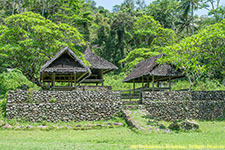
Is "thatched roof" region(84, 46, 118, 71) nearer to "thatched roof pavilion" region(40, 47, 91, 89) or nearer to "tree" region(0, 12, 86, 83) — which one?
"tree" region(0, 12, 86, 83)

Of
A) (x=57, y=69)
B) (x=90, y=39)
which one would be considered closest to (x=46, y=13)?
(x=90, y=39)

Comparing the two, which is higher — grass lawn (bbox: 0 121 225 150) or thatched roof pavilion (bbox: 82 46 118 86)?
thatched roof pavilion (bbox: 82 46 118 86)

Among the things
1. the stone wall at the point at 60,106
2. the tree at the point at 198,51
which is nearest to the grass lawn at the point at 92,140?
the stone wall at the point at 60,106

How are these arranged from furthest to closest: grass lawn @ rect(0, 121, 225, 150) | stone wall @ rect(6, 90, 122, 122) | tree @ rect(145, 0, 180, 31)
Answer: tree @ rect(145, 0, 180, 31) < stone wall @ rect(6, 90, 122, 122) < grass lawn @ rect(0, 121, 225, 150)

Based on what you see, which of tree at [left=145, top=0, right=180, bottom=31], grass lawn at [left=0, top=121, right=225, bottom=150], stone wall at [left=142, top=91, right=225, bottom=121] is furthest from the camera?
tree at [left=145, top=0, right=180, bottom=31]

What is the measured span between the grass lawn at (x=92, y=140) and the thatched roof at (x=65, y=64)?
3.93 m

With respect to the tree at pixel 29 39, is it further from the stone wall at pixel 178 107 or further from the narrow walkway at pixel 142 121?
the stone wall at pixel 178 107

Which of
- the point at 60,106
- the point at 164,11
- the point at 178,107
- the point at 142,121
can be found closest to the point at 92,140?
the point at 142,121

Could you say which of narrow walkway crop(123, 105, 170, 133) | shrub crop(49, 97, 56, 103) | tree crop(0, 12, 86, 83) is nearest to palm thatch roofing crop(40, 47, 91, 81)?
shrub crop(49, 97, 56, 103)

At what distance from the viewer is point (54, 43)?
15.7 metres

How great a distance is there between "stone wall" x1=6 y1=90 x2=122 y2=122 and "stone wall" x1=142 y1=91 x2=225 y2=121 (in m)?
1.99

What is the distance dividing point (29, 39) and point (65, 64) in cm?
326

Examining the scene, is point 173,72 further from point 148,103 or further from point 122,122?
point 122,122

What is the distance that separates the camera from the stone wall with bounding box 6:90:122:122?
38.6 ft
